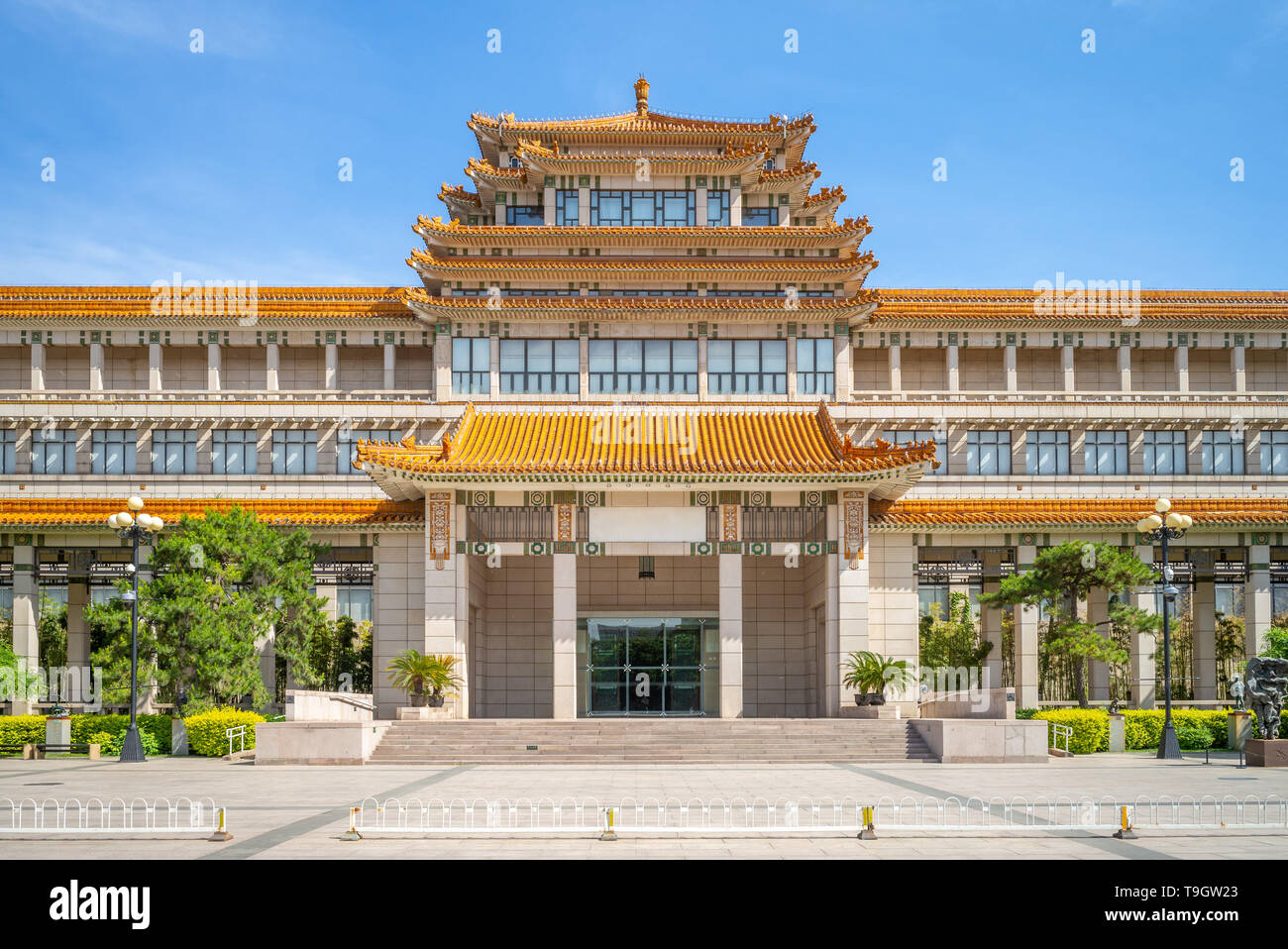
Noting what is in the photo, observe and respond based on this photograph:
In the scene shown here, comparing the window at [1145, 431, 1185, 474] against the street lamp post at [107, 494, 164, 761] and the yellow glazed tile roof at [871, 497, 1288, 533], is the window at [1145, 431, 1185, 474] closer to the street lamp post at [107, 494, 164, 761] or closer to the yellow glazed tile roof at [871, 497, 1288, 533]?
the yellow glazed tile roof at [871, 497, 1288, 533]

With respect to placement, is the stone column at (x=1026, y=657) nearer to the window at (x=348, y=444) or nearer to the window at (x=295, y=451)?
the window at (x=348, y=444)

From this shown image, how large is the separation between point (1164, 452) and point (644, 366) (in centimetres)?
1987

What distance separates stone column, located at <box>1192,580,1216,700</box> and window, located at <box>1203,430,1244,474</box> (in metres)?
4.43

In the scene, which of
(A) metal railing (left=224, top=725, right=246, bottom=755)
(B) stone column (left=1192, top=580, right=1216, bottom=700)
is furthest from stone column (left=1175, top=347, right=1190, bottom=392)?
(A) metal railing (left=224, top=725, right=246, bottom=755)

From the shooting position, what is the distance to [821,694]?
40.2 metres

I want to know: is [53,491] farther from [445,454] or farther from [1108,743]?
[1108,743]

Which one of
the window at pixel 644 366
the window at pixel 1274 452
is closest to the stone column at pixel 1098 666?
the window at pixel 1274 452

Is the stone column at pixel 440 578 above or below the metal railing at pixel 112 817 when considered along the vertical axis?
above

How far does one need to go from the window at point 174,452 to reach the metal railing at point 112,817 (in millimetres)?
25758

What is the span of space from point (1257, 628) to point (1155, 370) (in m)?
11.4

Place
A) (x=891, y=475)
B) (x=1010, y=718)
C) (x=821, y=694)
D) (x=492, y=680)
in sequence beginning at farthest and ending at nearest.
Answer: (x=492, y=680)
(x=821, y=694)
(x=891, y=475)
(x=1010, y=718)

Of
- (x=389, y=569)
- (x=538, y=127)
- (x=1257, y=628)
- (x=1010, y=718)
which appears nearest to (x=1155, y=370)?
(x=1257, y=628)

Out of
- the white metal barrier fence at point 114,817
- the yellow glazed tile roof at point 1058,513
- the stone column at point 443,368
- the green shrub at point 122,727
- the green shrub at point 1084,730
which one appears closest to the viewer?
the white metal barrier fence at point 114,817

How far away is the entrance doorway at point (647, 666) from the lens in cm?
4428
